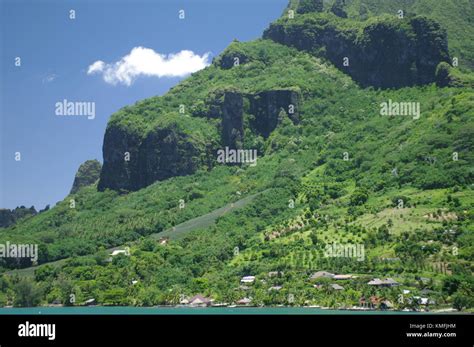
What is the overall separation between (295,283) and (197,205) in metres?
66.5

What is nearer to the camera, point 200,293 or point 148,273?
point 200,293

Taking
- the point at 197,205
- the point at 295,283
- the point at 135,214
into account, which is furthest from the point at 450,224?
the point at 135,214

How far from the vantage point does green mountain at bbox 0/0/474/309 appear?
339 ft

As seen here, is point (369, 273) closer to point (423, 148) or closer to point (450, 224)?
point (450, 224)

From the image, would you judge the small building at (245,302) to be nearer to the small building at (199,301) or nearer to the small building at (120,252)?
the small building at (199,301)

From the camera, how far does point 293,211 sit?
143500mm

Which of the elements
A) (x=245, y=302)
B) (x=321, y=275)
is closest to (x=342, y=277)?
(x=321, y=275)

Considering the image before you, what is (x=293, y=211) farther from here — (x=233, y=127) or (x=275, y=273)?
(x=233, y=127)

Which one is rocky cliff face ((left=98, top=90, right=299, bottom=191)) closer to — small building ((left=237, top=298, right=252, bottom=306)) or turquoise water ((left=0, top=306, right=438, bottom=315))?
turquoise water ((left=0, top=306, right=438, bottom=315))

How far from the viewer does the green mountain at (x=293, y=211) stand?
103 meters

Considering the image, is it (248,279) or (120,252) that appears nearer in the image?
(248,279)

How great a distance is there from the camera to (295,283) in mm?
104000
